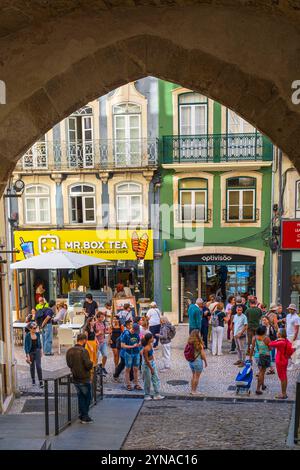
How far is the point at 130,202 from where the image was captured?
54.5 feet

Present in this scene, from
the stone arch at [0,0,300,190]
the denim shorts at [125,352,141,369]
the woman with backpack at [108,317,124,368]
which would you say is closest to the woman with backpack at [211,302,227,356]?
the woman with backpack at [108,317,124,368]

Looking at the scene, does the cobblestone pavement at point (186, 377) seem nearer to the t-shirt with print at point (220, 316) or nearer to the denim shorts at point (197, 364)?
the denim shorts at point (197, 364)

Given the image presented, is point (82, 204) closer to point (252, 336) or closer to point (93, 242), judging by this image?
point (93, 242)

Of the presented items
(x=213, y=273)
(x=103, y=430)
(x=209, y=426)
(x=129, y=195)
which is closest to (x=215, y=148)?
(x=129, y=195)

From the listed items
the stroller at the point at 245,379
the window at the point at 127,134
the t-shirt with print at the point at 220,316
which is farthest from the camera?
the window at the point at 127,134

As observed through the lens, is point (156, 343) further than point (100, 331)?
Yes

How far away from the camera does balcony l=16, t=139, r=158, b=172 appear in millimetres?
16094

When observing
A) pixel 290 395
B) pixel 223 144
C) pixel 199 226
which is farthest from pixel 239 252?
pixel 290 395

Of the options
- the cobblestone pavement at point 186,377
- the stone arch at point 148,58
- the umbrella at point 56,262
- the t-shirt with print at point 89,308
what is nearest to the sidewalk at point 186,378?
the cobblestone pavement at point 186,377

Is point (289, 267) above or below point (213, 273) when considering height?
above

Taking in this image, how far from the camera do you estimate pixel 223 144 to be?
622 inches

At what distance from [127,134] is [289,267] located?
7122mm

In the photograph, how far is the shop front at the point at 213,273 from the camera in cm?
1611

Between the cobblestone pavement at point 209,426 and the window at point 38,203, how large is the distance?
34.0ft
